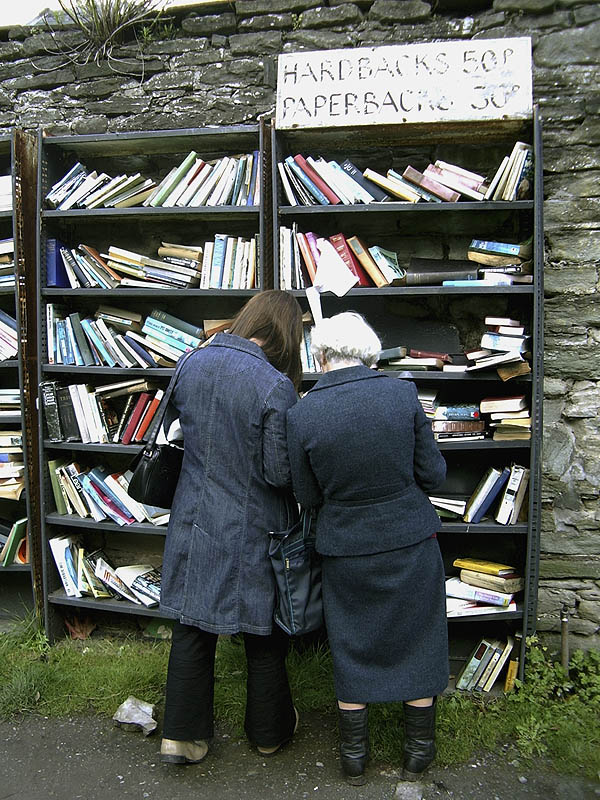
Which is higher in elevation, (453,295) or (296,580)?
(453,295)

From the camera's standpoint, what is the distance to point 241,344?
8.15 feet

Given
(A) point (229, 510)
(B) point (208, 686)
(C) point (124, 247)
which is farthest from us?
(C) point (124, 247)

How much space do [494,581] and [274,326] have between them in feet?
5.38

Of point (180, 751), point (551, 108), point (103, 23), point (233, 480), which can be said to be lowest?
point (180, 751)

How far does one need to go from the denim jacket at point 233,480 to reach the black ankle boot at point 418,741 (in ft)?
2.21

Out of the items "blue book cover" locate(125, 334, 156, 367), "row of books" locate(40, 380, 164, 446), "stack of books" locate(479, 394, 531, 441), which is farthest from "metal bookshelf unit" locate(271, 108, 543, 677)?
"row of books" locate(40, 380, 164, 446)

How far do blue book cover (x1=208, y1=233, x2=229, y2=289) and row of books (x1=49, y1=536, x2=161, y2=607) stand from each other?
1619mm

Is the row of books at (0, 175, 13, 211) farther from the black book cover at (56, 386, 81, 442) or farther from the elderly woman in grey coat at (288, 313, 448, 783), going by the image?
the elderly woman in grey coat at (288, 313, 448, 783)

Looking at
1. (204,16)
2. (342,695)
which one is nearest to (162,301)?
(204,16)

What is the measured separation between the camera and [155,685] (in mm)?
3158

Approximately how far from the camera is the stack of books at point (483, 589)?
10.0 ft

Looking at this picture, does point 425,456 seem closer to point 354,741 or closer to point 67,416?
point 354,741

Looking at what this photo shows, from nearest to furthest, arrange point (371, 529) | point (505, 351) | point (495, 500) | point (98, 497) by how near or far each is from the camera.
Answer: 1. point (371, 529)
2. point (505, 351)
3. point (495, 500)
4. point (98, 497)

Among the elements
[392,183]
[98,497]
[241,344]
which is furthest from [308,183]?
[98,497]
